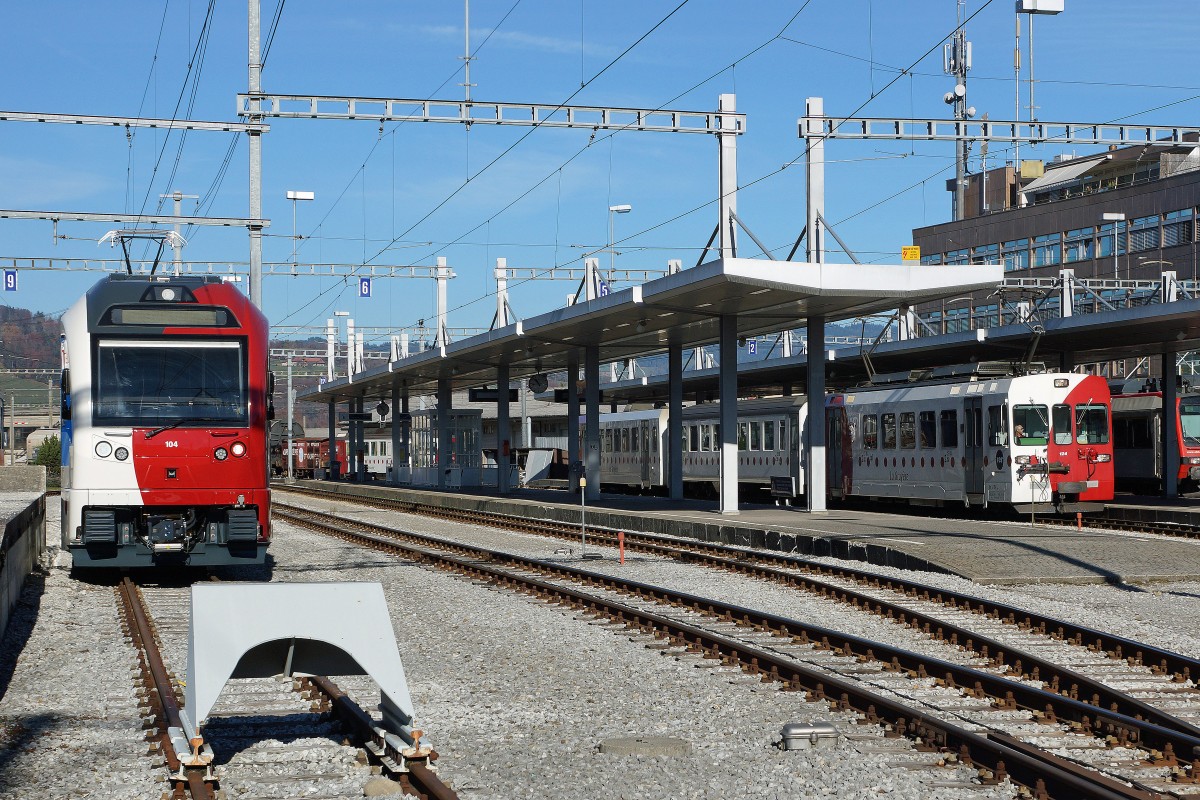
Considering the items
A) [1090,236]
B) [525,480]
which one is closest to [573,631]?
[525,480]

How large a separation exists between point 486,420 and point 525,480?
24.0m

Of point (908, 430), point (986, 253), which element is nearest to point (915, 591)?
point (908, 430)

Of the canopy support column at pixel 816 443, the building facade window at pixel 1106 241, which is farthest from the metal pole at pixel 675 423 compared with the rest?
the building facade window at pixel 1106 241

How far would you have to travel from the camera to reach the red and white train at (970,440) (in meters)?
27.9

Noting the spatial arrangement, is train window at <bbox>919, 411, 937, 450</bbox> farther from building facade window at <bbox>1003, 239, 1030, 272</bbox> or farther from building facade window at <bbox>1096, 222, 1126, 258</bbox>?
building facade window at <bbox>1003, 239, 1030, 272</bbox>

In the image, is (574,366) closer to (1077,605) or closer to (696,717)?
(1077,605)

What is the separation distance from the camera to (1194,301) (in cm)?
2759

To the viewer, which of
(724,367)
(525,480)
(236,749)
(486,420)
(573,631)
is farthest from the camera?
(486,420)

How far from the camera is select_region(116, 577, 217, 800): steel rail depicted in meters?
6.80

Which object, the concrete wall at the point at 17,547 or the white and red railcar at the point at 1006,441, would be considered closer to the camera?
the concrete wall at the point at 17,547

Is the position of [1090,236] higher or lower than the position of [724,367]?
higher

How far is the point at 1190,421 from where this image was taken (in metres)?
40.2

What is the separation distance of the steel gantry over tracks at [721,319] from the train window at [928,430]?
2.18 metres

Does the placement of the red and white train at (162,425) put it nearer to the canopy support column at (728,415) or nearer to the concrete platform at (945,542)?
the concrete platform at (945,542)
